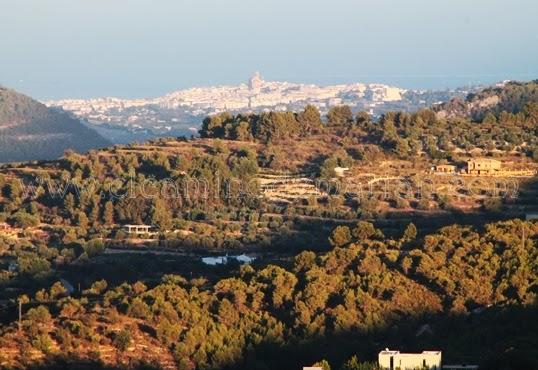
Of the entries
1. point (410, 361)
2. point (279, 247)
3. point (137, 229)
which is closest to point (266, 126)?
point (137, 229)

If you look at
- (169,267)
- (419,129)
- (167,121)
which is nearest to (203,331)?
(169,267)

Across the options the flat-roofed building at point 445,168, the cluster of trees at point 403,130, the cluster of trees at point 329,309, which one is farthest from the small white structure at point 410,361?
the cluster of trees at point 403,130

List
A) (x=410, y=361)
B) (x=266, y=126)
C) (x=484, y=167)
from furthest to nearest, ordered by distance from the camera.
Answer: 1. (x=266, y=126)
2. (x=484, y=167)
3. (x=410, y=361)

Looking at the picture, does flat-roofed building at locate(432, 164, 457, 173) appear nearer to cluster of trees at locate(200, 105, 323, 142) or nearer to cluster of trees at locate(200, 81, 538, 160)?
cluster of trees at locate(200, 81, 538, 160)

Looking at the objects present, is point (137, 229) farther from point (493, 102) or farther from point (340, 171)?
point (493, 102)

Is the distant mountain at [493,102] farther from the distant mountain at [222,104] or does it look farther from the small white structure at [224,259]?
the distant mountain at [222,104]

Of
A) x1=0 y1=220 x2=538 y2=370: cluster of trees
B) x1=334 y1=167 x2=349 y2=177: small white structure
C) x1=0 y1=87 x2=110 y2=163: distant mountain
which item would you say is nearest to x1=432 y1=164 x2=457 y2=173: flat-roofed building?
x1=334 y1=167 x2=349 y2=177: small white structure

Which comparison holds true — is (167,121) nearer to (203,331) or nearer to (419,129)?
(419,129)
